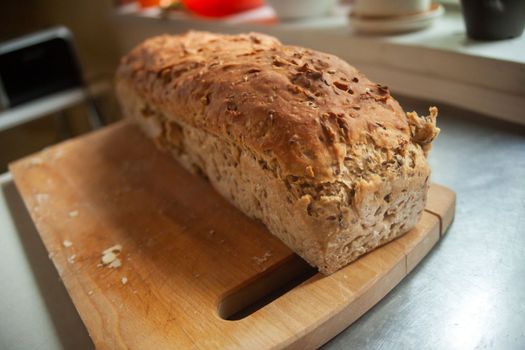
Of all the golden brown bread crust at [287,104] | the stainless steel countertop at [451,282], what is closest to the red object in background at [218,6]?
the golden brown bread crust at [287,104]

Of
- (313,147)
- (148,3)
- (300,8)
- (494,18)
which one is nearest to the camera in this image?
(313,147)

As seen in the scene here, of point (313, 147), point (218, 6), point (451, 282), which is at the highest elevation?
point (218, 6)

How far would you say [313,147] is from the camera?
83cm

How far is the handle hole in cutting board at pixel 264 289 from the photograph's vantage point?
91 cm

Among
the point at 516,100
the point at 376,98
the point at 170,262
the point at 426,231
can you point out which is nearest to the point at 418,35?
the point at 516,100

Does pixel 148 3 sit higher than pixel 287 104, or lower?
higher

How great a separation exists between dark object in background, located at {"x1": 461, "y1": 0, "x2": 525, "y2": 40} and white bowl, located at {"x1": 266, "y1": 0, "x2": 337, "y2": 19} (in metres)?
0.63

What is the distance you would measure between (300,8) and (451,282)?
1316 mm

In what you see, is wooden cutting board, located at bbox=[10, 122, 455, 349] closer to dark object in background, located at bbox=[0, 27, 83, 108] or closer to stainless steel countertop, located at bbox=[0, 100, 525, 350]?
stainless steel countertop, located at bbox=[0, 100, 525, 350]

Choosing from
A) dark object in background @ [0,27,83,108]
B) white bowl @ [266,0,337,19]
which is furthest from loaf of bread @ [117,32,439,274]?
dark object in background @ [0,27,83,108]

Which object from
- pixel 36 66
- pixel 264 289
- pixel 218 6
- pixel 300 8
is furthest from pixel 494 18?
pixel 36 66

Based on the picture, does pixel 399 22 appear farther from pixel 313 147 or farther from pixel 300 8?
pixel 313 147

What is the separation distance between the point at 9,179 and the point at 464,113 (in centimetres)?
144

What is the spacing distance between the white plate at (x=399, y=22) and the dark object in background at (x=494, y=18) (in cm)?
15
